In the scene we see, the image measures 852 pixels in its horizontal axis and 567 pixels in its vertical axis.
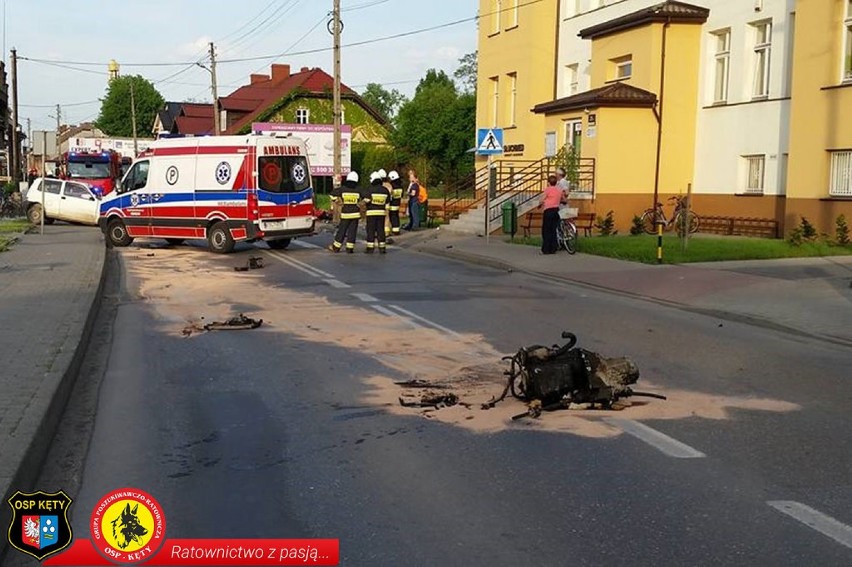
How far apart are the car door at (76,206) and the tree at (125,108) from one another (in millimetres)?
87931

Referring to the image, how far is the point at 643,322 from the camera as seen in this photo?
1264 centimetres

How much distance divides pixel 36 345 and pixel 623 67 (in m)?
24.3

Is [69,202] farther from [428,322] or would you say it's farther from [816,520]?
[816,520]

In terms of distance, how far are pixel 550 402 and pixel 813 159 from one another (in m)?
17.7

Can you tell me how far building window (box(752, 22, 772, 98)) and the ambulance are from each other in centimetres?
1233

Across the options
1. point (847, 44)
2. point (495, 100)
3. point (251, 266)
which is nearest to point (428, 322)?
point (251, 266)

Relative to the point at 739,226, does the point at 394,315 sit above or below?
below

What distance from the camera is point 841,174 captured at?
2231 cm

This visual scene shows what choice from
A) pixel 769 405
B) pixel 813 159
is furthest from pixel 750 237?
pixel 769 405

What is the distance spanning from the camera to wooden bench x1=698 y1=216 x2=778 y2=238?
988 inches

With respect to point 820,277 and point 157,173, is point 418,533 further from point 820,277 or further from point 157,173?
point 157,173

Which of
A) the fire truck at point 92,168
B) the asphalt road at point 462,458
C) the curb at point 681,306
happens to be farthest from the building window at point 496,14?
the asphalt road at point 462,458

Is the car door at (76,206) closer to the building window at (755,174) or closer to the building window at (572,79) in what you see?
the building window at (572,79)

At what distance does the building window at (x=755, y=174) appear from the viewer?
2600cm
